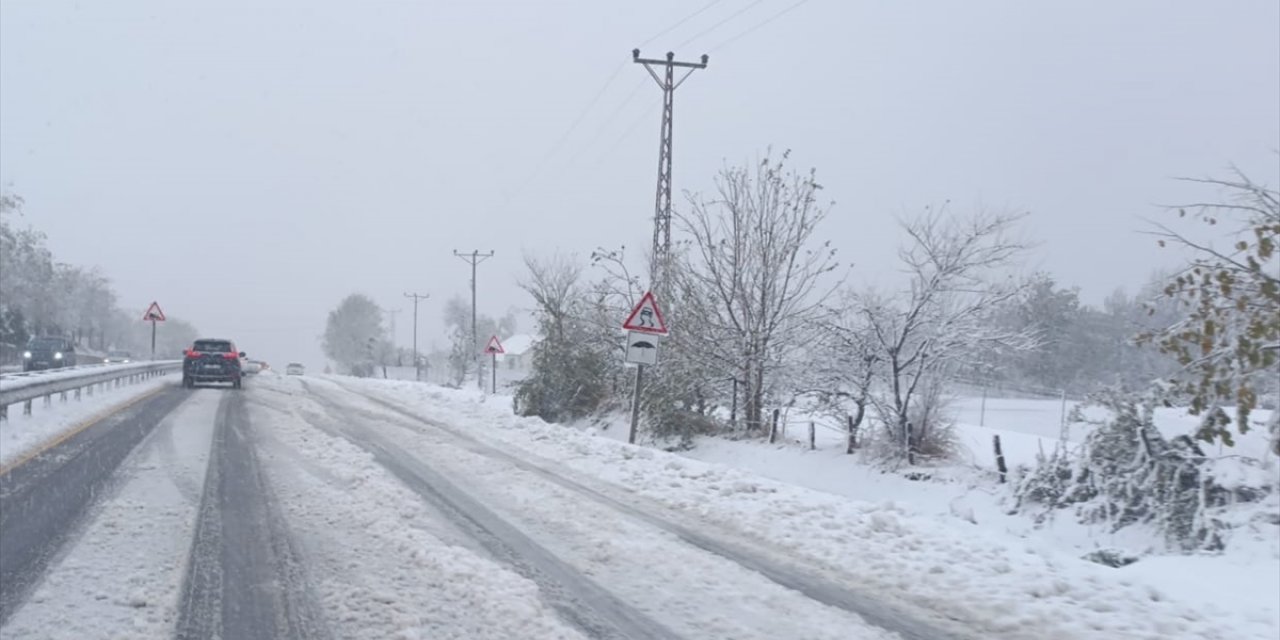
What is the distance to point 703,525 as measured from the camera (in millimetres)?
10734

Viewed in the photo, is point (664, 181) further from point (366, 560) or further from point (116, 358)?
point (116, 358)

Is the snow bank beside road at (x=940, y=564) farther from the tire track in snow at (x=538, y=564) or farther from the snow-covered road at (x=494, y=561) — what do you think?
the tire track in snow at (x=538, y=564)

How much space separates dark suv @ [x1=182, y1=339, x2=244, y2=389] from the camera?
38125mm

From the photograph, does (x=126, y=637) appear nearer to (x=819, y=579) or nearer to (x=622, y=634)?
(x=622, y=634)

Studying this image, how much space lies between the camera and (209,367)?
3812 centimetres

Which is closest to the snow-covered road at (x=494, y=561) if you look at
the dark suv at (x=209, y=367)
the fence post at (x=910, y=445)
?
the fence post at (x=910, y=445)

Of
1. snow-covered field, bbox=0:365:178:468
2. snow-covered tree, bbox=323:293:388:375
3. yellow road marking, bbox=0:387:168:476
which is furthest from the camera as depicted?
snow-covered tree, bbox=323:293:388:375

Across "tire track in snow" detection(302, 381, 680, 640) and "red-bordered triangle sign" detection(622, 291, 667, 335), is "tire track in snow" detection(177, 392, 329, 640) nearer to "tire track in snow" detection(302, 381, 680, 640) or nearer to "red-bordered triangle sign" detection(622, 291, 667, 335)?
"tire track in snow" detection(302, 381, 680, 640)

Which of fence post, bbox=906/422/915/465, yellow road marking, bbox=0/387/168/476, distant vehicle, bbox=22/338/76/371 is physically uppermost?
distant vehicle, bbox=22/338/76/371

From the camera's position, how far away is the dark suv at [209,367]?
38125 millimetres

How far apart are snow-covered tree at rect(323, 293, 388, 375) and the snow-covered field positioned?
98884mm

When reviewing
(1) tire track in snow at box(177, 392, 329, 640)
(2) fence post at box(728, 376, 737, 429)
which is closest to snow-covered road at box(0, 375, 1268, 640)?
(1) tire track in snow at box(177, 392, 329, 640)

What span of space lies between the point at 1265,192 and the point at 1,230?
234ft

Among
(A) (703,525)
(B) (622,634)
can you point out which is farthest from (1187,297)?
(B) (622,634)
